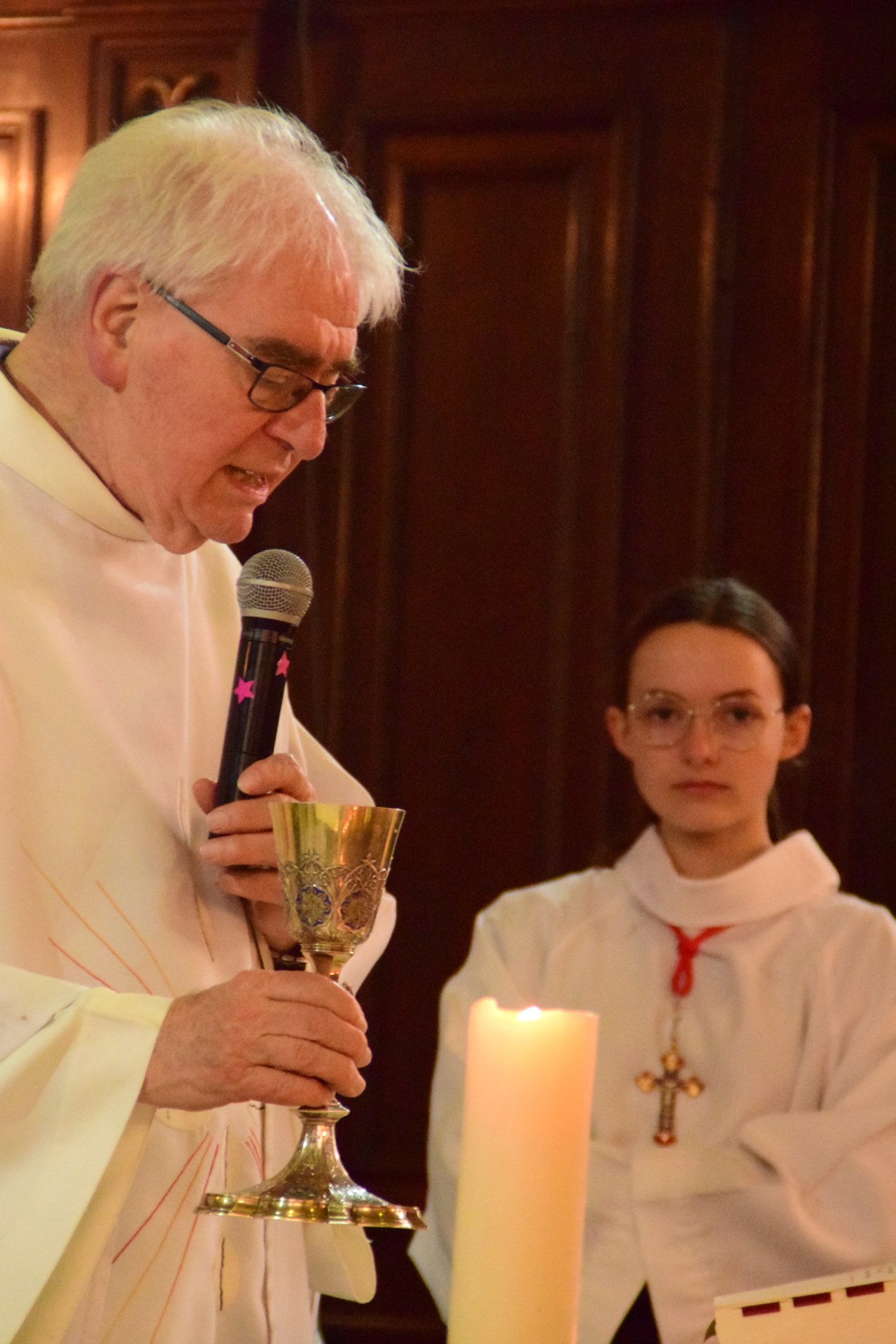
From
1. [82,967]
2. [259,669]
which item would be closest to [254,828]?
[259,669]

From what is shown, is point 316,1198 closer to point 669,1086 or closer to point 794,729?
point 669,1086

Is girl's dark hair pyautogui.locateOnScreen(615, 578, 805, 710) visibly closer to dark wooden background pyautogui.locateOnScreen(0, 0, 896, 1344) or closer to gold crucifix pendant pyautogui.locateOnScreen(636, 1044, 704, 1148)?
dark wooden background pyautogui.locateOnScreen(0, 0, 896, 1344)

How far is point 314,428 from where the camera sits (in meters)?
1.91

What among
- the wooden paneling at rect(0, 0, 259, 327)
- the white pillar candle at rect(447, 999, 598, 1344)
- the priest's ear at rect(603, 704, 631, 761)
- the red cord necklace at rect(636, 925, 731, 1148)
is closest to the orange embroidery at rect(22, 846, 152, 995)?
the white pillar candle at rect(447, 999, 598, 1344)

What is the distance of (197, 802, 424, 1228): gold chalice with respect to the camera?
4.58 ft

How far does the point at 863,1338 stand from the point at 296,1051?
0.52m

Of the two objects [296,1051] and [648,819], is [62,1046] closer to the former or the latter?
[296,1051]

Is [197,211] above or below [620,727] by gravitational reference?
above

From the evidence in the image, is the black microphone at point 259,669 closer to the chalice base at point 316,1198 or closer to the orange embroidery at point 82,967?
the orange embroidery at point 82,967

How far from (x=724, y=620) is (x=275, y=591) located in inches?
63.2

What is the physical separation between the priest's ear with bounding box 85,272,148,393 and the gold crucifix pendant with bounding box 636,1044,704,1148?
1.68 meters

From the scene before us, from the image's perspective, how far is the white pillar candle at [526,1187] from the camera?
2.97 ft

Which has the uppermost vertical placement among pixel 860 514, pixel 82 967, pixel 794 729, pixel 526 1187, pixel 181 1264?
pixel 860 514

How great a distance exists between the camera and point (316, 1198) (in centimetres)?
135
